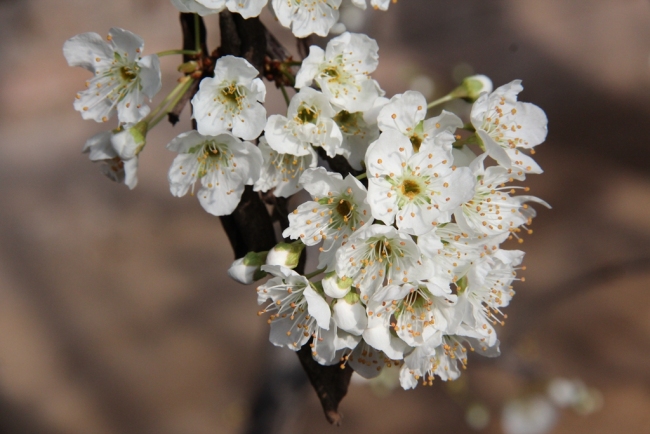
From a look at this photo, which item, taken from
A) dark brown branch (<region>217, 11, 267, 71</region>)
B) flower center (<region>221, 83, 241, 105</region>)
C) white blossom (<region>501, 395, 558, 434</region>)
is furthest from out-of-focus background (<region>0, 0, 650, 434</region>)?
flower center (<region>221, 83, 241, 105</region>)

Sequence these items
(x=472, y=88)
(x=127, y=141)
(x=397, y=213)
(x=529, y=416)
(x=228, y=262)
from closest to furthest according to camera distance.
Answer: (x=397, y=213)
(x=127, y=141)
(x=472, y=88)
(x=529, y=416)
(x=228, y=262)

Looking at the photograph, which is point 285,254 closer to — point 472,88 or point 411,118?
point 411,118

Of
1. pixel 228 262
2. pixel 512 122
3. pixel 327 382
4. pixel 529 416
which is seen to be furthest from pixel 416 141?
pixel 529 416

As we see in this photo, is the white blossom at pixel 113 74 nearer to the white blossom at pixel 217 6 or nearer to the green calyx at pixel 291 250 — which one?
the white blossom at pixel 217 6

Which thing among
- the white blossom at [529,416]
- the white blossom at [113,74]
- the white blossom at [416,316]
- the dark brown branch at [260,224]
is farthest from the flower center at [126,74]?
the white blossom at [529,416]

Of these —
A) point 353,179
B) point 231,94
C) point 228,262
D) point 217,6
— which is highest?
point 217,6

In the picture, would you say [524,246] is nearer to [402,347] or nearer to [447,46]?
[447,46]

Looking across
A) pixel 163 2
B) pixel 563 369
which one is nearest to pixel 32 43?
pixel 163 2
